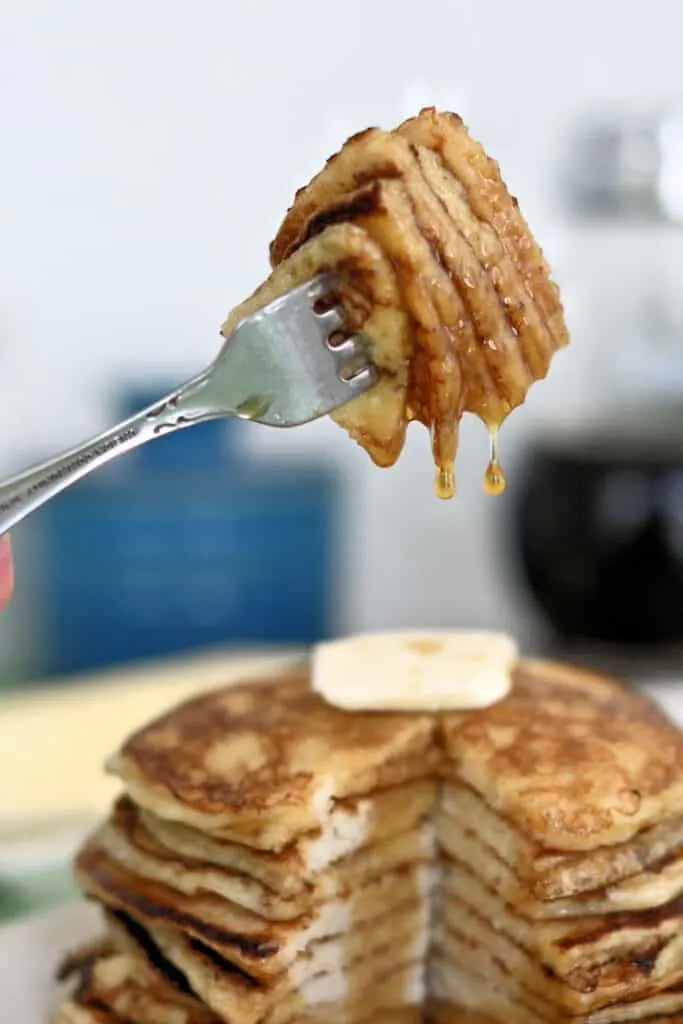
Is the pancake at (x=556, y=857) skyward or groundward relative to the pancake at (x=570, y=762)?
groundward

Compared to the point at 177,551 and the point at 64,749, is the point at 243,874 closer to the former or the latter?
the point at 64,749

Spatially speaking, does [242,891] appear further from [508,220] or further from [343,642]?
[508,220]

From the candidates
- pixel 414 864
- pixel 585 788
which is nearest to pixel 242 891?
pixel 414 864

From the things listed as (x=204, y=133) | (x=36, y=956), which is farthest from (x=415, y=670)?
(x=204, y=133)

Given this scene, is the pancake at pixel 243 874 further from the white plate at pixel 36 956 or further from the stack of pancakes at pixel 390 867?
the white plate at pixel 36 956

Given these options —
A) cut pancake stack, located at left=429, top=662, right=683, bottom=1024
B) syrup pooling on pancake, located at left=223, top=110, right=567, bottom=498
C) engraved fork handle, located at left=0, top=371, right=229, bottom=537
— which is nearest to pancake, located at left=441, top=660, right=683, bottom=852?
cut pancake stack, located at left=429, top=662, right=683, bottom=1024

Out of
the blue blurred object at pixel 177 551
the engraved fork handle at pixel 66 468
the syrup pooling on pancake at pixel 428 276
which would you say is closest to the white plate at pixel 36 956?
the engraved fork handle at pixel 66 468
